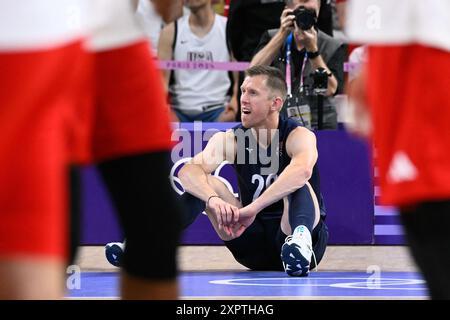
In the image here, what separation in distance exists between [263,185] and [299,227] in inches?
18.7

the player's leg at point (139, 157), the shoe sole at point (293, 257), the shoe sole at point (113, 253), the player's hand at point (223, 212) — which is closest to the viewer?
the player's leg at point (139, 157)

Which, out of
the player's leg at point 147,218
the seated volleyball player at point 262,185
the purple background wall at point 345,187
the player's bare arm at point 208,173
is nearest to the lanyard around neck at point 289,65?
the purple background wall at point 345,187

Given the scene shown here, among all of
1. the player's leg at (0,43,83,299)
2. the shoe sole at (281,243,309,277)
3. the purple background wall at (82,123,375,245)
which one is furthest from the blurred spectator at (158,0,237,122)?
the player's leg at (0,43,83,299)

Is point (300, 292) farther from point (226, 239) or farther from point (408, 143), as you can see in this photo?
point (408, 143)

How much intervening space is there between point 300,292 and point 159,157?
3.32m

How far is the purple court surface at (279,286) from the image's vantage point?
18.0ft

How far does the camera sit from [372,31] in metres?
2.26

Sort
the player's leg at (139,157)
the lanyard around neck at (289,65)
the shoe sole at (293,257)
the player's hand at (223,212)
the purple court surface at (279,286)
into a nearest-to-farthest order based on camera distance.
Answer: the player's leg at (139,157), the purple court surface at (279,286), the shoe sole at (293,257), the player's hand at (223,212), the lanyard around neck at (289,65)

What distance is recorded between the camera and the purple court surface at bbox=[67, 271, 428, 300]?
5.50 metres

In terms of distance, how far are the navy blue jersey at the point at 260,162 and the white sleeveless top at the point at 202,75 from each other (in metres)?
1.46

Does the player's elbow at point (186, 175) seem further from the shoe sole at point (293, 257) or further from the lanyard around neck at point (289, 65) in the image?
the lanyard around neck at point (289, 65)

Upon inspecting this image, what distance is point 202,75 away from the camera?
8.24 metres

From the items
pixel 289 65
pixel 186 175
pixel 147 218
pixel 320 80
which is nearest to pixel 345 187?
pixel 320 80
